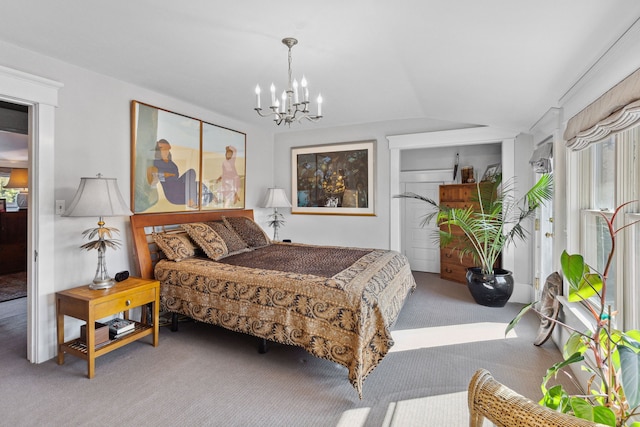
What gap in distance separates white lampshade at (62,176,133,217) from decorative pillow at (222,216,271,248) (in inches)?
54.6

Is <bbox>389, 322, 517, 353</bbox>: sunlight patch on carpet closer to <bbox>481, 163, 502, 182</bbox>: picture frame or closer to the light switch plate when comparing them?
<bbox>481, 163, 502, 182</bbox>: picture frame

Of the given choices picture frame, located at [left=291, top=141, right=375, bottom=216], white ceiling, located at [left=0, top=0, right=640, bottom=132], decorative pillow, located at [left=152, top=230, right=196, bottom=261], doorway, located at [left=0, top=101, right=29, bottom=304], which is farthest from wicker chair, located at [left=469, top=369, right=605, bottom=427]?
doorway, located at [left=0, top=101, right=29, bottom=304]

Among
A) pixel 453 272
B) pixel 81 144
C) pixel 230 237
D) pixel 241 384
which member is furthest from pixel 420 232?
pixel 81 144

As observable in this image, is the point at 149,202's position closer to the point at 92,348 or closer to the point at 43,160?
the point at 43,160

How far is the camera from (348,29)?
212 centimetres

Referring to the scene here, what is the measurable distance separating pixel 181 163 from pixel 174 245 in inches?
41.2

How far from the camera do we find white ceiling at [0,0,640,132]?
1.75 metres

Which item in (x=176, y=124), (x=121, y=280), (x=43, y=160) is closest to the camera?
(x=43, y=160)

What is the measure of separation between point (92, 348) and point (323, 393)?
66.6 inches

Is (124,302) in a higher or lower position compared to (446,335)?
higher

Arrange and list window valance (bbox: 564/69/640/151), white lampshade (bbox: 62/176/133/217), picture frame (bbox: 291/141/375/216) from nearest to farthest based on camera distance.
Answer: window valance (bbox: 564/69/640/151) → white lampshade (bbox: 62/176/133/217) → picture frame (bbox: 291/141/375/216)

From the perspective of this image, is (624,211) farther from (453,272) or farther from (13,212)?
Answer: (13,212)

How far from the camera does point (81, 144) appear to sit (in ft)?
9.20

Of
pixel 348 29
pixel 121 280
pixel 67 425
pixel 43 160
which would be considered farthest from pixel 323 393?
pixel 43 160
